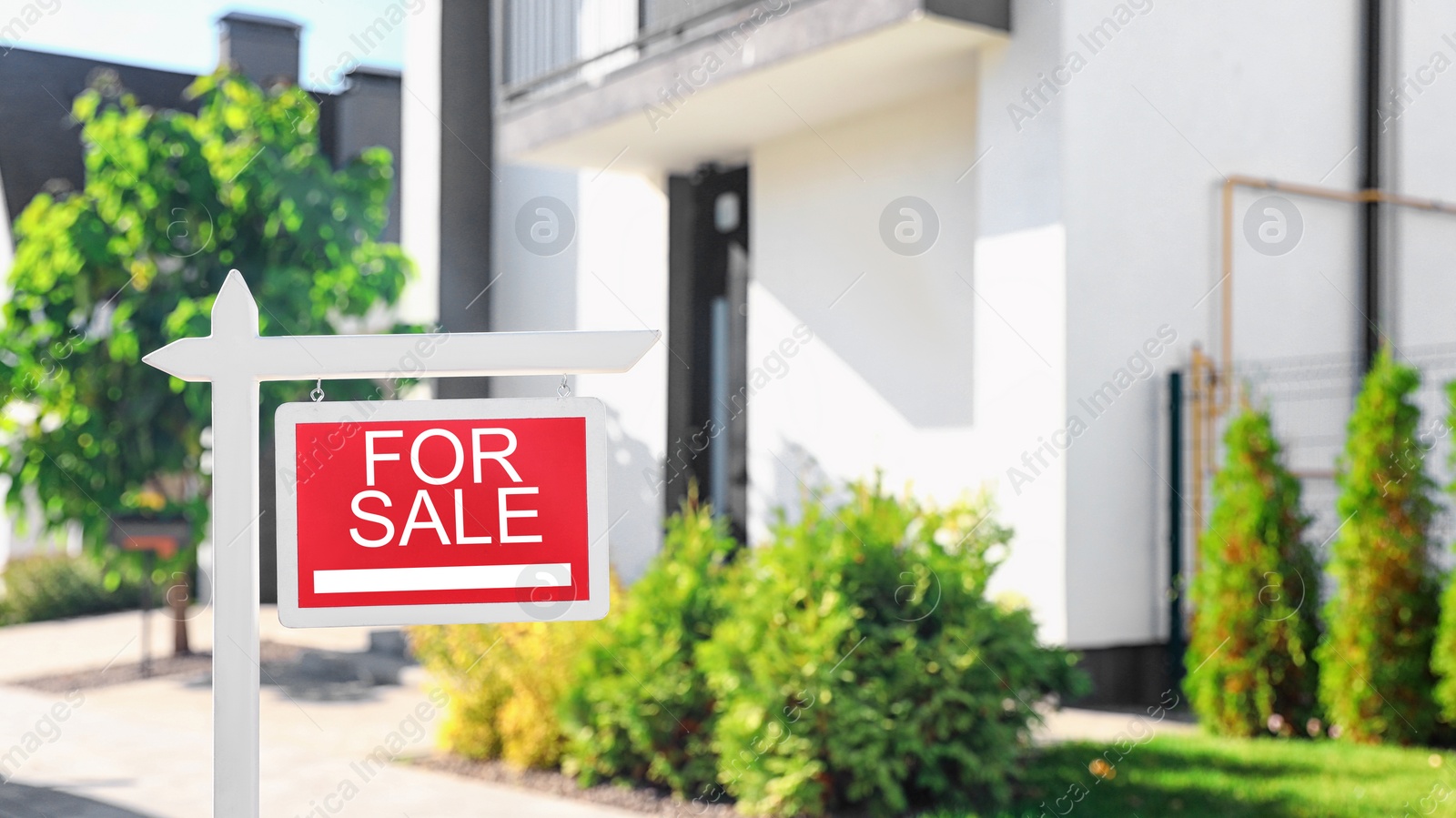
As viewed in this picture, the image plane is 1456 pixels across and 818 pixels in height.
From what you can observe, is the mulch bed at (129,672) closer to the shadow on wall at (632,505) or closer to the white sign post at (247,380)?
the shadow on wall at (632,505)

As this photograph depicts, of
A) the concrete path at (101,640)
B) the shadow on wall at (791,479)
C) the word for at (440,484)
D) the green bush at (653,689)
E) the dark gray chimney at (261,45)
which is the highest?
the dark gray chimney at (261,45)

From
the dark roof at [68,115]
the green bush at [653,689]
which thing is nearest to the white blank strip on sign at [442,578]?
the green bush at [653,689]

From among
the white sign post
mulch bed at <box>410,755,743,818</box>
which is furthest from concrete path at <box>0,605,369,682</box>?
the white sign post

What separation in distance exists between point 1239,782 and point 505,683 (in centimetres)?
343

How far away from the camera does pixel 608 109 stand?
9.23m

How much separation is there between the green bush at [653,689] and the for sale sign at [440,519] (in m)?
4.00

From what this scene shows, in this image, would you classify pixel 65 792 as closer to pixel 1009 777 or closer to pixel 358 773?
pixel 358 773

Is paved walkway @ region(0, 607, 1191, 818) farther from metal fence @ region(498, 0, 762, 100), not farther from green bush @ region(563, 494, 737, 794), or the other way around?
metal fence @ region(498, 0, 762, 100)

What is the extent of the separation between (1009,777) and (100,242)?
27.8 ft

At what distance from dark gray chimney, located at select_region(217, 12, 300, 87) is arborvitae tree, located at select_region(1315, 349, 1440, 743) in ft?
49.4

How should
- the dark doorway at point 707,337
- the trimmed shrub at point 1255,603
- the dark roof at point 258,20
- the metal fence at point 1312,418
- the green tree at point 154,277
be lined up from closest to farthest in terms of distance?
the trimmed shrub at point 1255,603 → the metal fence at point 1312,418 → the green tree at point 154,277 → the dark doorway at point 707,337 → the dark roof at point 258,20

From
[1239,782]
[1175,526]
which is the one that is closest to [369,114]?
[1175,526]

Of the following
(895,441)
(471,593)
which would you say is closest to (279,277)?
(895,441)

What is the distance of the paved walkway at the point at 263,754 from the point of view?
559cm
